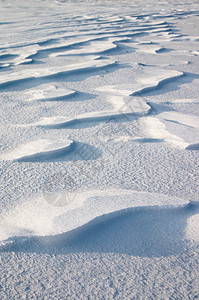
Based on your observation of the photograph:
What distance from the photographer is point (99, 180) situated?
0.91 meters

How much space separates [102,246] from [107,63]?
1.60 meters

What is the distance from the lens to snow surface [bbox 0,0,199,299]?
608 millimetres

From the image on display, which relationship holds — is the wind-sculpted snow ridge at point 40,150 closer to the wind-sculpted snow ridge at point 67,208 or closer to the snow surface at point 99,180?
the snow surface at point 99,180

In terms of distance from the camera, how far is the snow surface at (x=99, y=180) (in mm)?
608

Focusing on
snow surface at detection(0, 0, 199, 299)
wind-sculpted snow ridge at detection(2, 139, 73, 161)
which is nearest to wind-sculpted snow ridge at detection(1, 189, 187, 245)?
snow surface at detection(0, 0, 199, 299)

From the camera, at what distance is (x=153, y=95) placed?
5.18ft

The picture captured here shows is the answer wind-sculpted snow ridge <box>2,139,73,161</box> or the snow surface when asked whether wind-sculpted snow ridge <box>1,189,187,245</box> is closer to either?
the snow surface

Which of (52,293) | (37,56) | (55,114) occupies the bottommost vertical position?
(52,293)

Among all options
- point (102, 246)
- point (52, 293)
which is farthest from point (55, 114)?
point (52, 293)

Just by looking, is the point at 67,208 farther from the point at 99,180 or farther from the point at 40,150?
the point at 40,150

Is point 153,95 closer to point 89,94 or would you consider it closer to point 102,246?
point 89,94

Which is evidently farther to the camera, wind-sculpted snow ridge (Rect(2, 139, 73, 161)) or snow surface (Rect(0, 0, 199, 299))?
wind-sculpted snow ridge (Rect(2, 139, 73, 161))

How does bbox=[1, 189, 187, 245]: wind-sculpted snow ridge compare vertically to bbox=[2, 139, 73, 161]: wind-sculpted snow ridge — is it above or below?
below

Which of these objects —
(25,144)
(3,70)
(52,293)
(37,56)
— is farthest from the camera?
(37,56)
